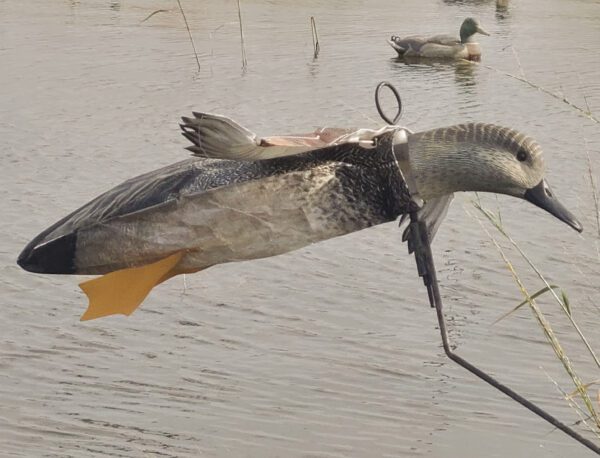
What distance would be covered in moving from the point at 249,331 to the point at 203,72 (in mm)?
7558

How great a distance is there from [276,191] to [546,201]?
582 millimetres

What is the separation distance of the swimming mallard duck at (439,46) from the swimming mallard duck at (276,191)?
40.9 ft

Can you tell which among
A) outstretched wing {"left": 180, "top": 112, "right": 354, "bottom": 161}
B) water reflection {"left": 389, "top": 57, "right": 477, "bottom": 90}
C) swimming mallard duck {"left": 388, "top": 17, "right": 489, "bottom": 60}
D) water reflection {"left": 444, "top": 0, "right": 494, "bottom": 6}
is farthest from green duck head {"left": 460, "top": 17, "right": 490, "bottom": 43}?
outstretched wing {"left": 180, "top": 112, "right": 354, "bottom": 161}

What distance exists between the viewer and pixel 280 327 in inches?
229

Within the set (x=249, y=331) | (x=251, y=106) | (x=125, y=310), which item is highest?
(x=125, y=310)

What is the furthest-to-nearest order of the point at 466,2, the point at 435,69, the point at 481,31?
the point at 466,2
the point at 481,31
the point at 435,69

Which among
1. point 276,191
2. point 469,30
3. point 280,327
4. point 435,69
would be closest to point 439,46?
point 469,30

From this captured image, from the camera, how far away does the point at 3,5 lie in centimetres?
1739

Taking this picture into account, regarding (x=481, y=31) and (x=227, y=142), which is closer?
(x=227, y=142)

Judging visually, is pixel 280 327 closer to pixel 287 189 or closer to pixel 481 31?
pixel 287 189

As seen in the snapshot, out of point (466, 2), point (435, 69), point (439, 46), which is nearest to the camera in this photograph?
point (435, 69)

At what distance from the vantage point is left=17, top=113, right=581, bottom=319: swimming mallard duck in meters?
2.78

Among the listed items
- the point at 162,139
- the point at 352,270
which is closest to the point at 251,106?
the point at 162,139

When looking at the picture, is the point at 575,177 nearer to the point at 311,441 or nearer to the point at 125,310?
the point at 311,441
